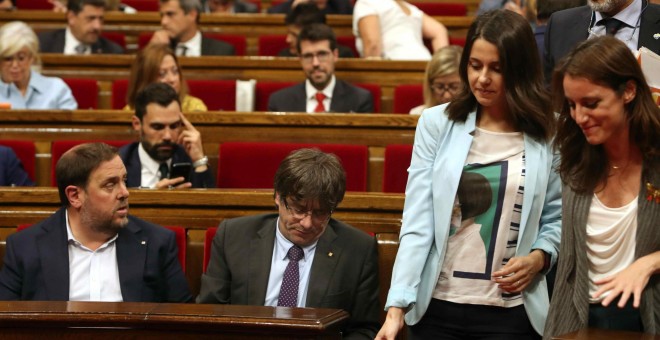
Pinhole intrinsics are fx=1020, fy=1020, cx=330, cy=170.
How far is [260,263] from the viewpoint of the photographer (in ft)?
5.11

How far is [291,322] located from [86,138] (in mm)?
1464

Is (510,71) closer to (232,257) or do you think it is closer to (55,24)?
(232,257)

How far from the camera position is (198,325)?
3.84 ft

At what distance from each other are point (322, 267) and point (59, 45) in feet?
7.66

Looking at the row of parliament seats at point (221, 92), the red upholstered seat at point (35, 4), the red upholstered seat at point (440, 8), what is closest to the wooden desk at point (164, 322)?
the row of parliament seats at point (221, 92)

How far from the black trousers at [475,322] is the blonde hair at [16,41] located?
2.04 m

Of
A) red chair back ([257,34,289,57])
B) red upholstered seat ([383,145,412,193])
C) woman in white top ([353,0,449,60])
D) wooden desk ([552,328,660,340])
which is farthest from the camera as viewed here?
red chair back ([257,34,289,57])

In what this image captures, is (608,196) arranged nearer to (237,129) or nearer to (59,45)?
(237,129)

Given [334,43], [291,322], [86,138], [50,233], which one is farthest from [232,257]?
[334,43]

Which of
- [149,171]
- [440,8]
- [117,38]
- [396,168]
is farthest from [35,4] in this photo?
[396,168]

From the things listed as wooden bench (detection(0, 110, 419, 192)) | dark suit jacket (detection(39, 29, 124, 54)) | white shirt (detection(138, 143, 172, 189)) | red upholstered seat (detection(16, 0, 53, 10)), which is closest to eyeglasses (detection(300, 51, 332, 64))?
wooden bench (detection(0, 110, 419, 192))

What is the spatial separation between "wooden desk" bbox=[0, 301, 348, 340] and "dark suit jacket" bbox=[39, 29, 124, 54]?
8.00 ft

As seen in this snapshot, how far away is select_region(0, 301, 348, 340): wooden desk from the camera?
115 centimetres

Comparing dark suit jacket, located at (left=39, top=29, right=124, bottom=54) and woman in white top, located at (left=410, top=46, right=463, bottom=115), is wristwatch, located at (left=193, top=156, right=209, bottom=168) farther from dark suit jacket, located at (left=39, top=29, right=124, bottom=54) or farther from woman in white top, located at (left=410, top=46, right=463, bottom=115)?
dark suit jacket, located at (left=39, top=29, right=124, bottom=54)
